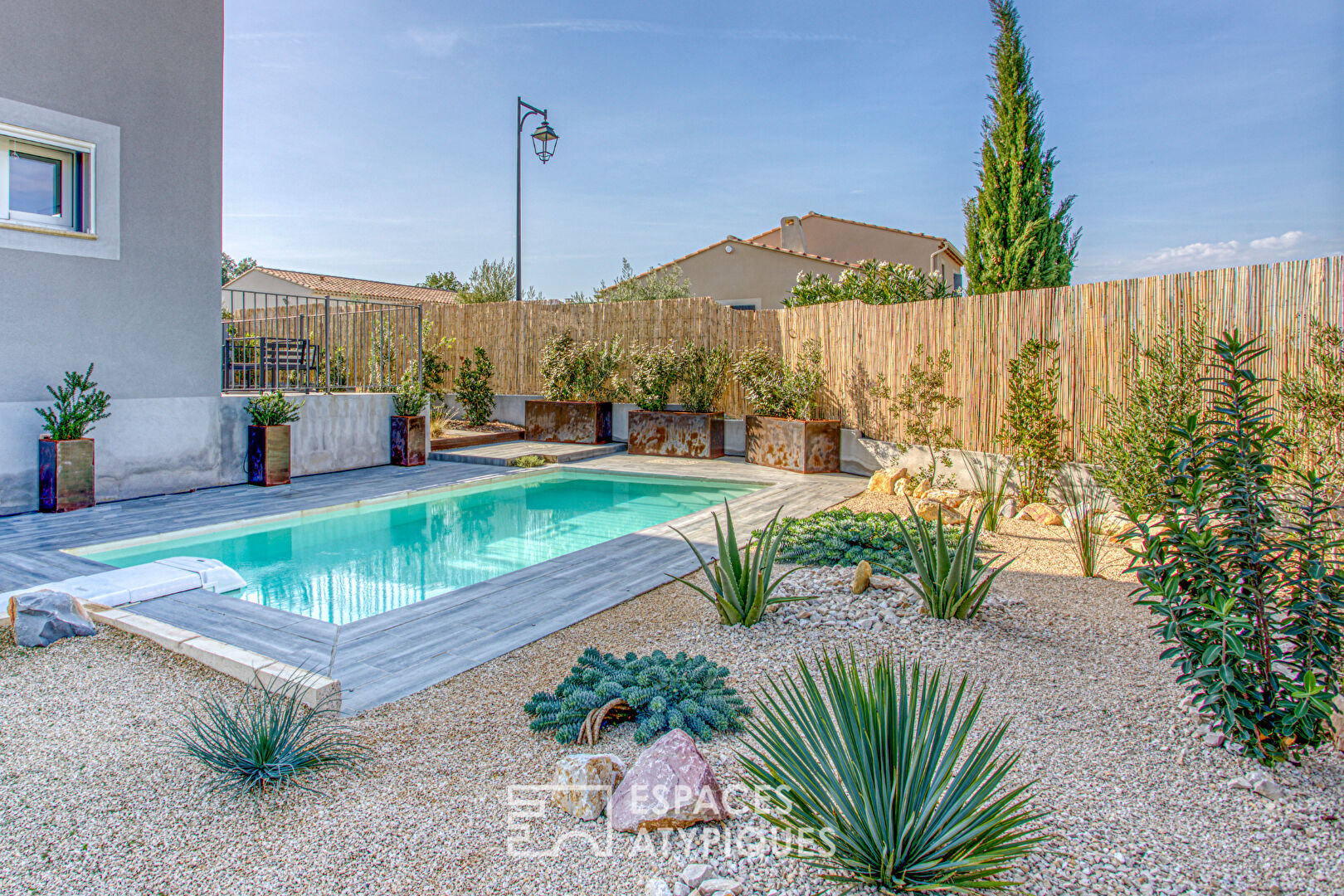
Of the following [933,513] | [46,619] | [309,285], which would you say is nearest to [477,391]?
[933,513]

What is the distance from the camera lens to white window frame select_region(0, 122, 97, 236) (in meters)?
6.95

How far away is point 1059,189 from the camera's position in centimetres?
1352

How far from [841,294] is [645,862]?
16.2 meters

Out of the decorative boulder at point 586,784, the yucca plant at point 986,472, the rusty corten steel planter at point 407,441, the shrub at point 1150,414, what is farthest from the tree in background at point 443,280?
the decorative boulder at point 586,784

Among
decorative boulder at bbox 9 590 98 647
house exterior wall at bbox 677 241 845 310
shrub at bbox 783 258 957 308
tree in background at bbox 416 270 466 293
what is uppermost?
tree in background at bbox 416 270 466 293

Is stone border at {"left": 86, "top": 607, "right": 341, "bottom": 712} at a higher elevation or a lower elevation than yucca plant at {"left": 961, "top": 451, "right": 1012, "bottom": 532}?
lower

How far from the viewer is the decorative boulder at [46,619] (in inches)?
142

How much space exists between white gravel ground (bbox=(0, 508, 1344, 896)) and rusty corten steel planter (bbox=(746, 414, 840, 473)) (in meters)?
6.69

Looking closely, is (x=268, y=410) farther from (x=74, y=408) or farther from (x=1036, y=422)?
(x=1036, y=422)

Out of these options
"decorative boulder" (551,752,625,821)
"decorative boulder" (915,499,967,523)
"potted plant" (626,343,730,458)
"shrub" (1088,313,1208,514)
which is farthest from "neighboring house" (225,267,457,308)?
"decorative boulder" (551,752,625,821)

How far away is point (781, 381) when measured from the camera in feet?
36.6

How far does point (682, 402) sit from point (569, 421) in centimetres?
207

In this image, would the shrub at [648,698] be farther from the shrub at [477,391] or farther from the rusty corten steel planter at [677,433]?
the shrub at [477,391]

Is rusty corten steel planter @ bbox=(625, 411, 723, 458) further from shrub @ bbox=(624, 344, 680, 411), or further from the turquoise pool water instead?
the turquoise pool water
